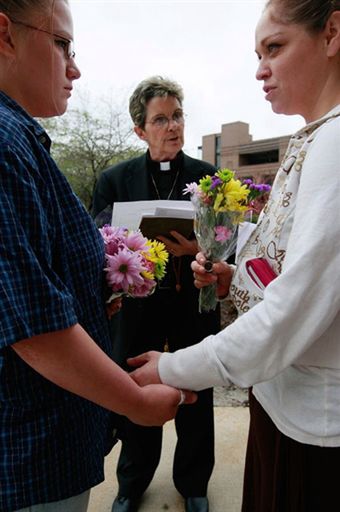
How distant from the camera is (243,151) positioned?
49.6 meters

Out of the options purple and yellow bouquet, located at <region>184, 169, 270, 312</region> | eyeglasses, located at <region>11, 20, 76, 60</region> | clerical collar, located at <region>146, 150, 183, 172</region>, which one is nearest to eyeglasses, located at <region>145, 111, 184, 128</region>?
clerical collar, located at <region>146, 150, 183, 172</region>

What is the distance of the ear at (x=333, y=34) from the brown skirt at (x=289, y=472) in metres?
1.06

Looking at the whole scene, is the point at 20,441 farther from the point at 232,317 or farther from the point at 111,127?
the point at 111,127

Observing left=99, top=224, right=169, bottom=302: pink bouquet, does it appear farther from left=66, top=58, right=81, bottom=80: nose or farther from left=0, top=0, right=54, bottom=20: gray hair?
left=0, top=0, right=54, bottom=20: gray hair

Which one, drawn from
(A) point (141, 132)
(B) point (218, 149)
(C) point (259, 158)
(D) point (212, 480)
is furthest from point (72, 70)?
(B) point (218, 149)

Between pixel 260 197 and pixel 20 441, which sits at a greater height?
pixel 260 197

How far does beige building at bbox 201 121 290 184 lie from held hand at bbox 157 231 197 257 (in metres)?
45.4

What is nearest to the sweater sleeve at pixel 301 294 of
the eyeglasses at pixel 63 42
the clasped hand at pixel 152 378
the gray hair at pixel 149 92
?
the clasped hand at pixel 152 378

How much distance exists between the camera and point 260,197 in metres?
1.89

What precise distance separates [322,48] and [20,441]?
126 centimetres

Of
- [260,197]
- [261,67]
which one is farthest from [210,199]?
[261,67]

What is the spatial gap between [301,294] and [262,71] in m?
0.73

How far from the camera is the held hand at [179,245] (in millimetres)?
2150

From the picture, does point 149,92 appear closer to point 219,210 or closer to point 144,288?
point 219,210
